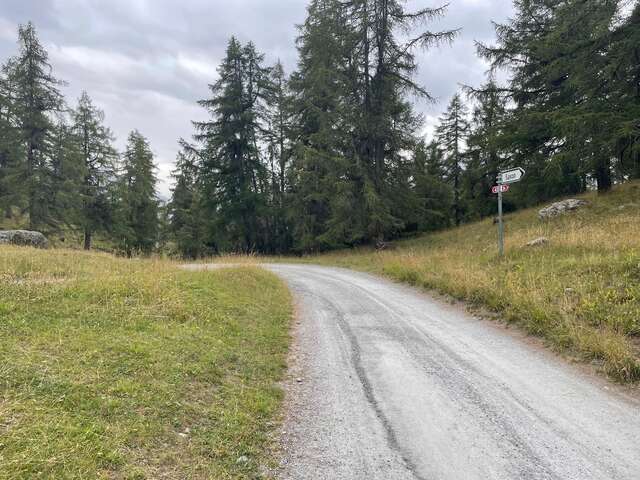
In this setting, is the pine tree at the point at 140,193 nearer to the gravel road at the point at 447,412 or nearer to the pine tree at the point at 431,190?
the pine tree at the point at 431,190

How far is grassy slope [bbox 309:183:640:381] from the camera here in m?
5.19

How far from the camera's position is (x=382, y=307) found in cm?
837

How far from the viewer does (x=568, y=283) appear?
7.28 meters

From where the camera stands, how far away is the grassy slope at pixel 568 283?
519 centimetres

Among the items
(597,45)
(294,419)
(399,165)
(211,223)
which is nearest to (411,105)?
(399,165)

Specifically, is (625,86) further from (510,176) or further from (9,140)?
(9,140)

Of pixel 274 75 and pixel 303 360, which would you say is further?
pixel 274 75

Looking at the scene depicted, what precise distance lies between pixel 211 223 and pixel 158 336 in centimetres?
2450

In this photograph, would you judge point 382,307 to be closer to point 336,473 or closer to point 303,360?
point 303,360

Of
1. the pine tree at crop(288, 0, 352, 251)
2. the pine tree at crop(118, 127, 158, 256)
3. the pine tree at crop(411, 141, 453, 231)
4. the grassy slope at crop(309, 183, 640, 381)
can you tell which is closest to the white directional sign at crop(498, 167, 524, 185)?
the grassy slope at crop(309, 183, 640, 381)

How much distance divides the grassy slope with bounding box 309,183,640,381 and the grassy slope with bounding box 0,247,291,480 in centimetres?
426

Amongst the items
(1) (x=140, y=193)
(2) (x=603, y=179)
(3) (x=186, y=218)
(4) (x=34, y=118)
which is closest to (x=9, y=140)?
(4) (x=34, y=118)

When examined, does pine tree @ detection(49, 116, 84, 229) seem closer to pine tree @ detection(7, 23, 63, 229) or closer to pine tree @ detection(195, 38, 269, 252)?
pine tree @ detection(7, 23, 63, 229)

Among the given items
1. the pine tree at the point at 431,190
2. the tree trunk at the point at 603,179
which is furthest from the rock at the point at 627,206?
the pine tree at the point at 431,190
